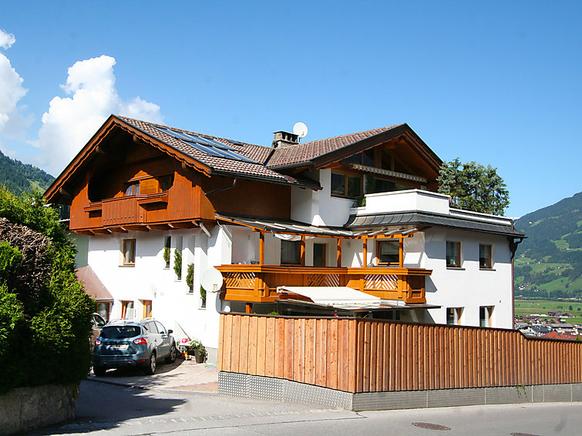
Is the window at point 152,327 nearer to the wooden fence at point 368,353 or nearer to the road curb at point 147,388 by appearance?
the road curb at point 147,388

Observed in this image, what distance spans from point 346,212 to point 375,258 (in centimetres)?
233

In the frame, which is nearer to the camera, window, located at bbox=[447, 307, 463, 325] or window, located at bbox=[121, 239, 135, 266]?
window, located at bbox=[447, 307, 463, 325]

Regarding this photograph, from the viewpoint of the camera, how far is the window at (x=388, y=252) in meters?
27.1

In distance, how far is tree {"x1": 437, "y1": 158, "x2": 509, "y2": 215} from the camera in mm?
35312

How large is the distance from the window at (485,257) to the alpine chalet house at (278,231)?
3.4 inches

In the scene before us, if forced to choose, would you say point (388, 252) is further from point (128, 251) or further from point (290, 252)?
point (128, 251)

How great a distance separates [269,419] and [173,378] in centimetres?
854

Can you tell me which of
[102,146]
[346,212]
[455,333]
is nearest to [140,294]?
[102,146]

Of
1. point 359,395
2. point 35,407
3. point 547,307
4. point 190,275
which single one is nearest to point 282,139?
point 190,275

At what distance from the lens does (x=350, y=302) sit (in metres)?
23.0

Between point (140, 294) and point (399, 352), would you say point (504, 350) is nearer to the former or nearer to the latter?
point (399, 352)

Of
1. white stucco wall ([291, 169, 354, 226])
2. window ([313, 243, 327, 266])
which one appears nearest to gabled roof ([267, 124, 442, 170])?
white stucco wall ([291, 169, 354, 226])

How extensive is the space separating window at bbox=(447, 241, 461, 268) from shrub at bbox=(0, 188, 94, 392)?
18214 millimetres

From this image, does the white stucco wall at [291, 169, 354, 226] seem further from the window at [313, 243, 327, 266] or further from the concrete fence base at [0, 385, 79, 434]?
the concrete fence base at [0, 385, 79, 434]
